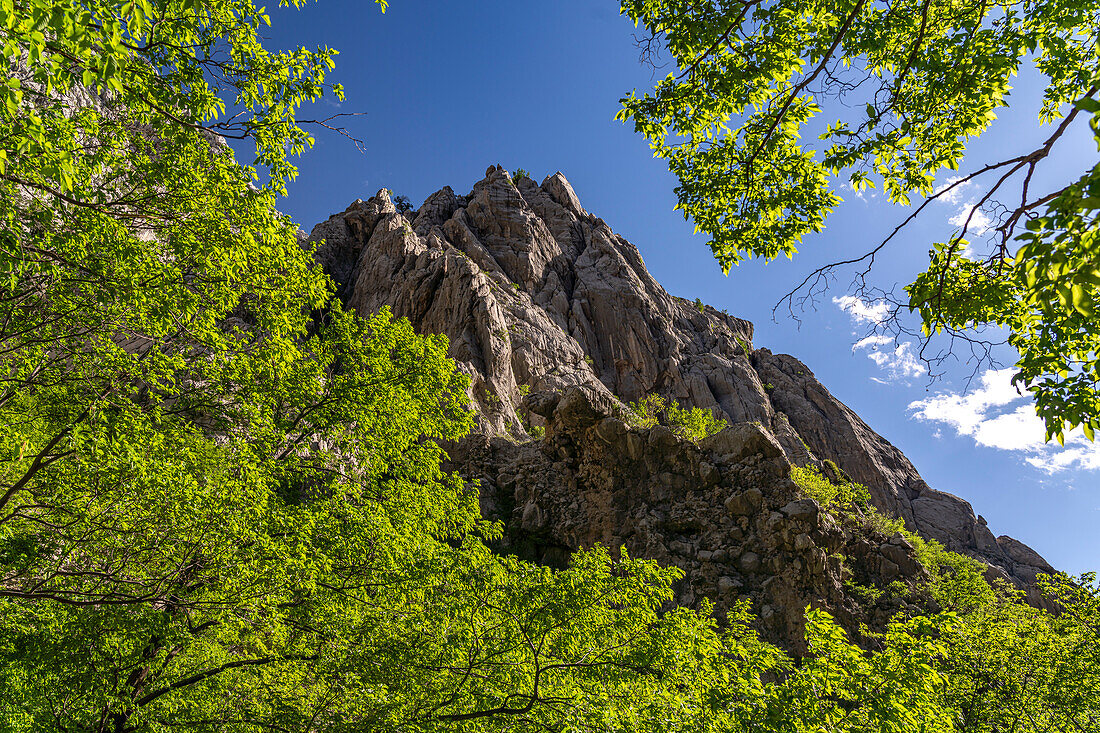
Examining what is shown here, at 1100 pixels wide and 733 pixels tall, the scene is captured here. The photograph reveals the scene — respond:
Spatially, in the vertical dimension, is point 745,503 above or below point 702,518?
above

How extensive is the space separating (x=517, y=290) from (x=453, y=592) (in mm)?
46760

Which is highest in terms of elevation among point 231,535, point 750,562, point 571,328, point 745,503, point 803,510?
point 571,328

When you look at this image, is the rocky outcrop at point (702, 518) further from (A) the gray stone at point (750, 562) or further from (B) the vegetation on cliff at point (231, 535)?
(B) the vegetation on cliff at point (231, 535)

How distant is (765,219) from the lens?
6.24 meters

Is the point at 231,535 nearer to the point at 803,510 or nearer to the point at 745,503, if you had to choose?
the point at 745,503

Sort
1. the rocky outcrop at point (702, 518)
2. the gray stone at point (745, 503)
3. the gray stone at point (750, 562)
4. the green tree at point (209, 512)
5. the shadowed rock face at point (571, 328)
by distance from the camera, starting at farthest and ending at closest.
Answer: the shadowed rock face at point (571, 328)
the gray stone at point (745, 503)
the gray stone at point (750, 562)
the rocky outcrop at point (702, 518)
the green tree at point (209, 512)

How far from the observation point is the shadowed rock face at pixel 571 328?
44.1m

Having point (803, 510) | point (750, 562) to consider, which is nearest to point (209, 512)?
point (750, 562)

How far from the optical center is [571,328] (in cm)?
5478

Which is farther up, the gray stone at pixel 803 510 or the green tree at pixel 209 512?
the gray stone at pixel 803 510

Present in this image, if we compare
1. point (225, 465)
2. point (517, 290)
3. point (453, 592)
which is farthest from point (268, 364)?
point (517, 290)

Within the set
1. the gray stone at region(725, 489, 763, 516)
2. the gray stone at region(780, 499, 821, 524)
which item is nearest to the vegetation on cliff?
the gray stone at region(780, 499, 821, 524)

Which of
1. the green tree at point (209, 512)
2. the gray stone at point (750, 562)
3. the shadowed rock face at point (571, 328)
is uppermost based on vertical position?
the shadowed rock face at point (571, 328)

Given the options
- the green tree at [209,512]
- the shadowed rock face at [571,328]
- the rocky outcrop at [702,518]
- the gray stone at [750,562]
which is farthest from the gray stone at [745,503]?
the shadowed rock face at [571,328]
